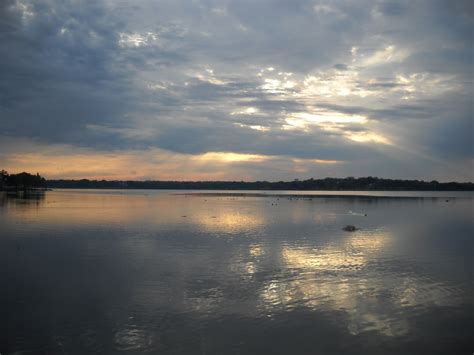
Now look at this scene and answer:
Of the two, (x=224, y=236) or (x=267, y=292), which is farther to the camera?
(x=224, y=236)

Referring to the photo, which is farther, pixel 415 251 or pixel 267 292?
pixel 415 251

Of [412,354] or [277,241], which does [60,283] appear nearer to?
[412,354]

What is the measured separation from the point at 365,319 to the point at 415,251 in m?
17.4

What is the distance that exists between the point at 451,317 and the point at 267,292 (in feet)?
24.0

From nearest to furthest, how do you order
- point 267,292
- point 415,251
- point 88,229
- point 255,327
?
point 255,327 < point 267,292 < point 415,251 < point 88,229

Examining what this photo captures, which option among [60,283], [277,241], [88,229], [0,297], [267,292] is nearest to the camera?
[0,297]

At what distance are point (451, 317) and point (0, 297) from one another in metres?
18.0

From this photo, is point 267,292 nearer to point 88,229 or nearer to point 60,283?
point 60,283

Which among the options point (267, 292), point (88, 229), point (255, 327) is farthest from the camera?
point (88, 229)

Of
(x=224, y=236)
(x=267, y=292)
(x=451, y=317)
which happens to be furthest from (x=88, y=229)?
(x=451, y=317)

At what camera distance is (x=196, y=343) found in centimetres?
1254

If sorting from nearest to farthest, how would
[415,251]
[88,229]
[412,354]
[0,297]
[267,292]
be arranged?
[412,354] → [0,297] → [267,292] → [415,251] → [88,229]

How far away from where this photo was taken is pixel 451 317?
50.3ft

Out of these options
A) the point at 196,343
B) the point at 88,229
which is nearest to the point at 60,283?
the point at 196,343
